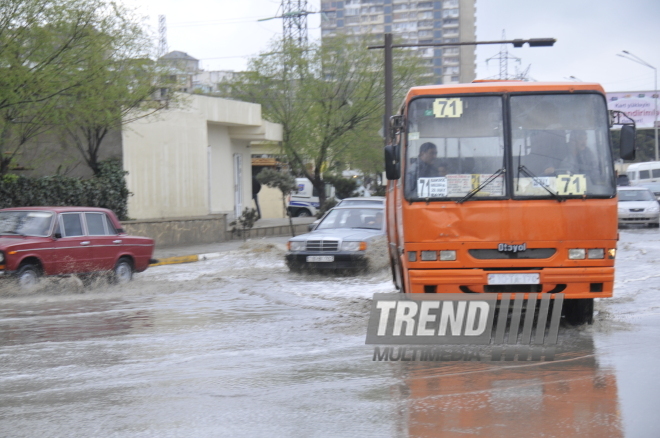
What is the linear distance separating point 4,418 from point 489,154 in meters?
5.70

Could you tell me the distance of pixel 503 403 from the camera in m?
5.98

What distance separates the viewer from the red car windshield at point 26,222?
14.8 meters

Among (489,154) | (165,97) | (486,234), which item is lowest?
(486,234)

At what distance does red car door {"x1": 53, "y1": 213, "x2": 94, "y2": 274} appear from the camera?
15008 mm

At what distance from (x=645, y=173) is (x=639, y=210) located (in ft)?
77.8

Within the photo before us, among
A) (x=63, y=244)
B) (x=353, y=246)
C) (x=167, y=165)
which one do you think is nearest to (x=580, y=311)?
(x=353, y=246)

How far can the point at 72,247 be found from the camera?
15.3m

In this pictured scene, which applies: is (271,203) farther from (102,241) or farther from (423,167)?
(423,167)

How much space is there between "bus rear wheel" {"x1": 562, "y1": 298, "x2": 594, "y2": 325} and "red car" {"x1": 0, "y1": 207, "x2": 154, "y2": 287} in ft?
29.5

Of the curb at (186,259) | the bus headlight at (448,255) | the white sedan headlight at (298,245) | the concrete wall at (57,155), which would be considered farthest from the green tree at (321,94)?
the bus headlight at (448,255)

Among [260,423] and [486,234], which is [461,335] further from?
[260,423]

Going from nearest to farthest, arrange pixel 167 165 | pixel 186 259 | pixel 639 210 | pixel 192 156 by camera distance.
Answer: pixel 186 259, pixel 167 165, pixel 192 156, pixel 639 210

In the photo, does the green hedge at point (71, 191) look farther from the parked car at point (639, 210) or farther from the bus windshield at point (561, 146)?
the parked car at point (639, 210)

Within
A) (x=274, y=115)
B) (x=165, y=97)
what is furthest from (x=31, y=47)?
(x=274, y=115)
